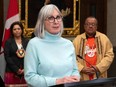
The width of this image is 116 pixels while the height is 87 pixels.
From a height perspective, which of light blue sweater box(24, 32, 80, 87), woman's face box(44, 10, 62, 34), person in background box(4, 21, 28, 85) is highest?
woman's face box(44, 10, 62, 34)

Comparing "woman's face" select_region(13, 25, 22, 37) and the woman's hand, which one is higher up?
"woman's face" select_region(13, 25, 22, 37)

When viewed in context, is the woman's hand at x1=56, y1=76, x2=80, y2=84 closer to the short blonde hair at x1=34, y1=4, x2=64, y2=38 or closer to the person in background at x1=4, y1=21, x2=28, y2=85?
the short blonde hair at x1=34, y1=4, x2=64, y2=38

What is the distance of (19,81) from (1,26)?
2.04 m

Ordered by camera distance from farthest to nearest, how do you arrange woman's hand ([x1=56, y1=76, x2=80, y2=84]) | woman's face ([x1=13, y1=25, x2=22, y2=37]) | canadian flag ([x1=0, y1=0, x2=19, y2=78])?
canadian flag ([x1=0, y1=0, x2=19, y2=78]) < woman's face ([x1=13, y1=25, x2=22, y2=37]) < woman's hand ([x1=56, y1=76, x2=80, y2=84])

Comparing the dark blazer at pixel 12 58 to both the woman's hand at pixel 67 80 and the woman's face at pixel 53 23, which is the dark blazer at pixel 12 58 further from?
the woman's hand at pixel 67 80

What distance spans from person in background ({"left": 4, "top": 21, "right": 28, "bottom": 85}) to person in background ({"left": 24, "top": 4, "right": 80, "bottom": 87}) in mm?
2936

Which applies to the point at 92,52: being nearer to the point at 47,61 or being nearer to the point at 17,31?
the point at 17,31

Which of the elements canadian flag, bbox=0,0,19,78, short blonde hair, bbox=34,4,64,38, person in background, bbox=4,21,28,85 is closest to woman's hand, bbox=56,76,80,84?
short blonde hair, bbox=34,4,64,38

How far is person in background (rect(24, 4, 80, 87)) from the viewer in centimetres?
249

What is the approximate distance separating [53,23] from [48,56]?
0.24 m

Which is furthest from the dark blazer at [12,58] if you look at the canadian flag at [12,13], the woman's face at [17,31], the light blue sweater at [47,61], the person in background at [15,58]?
the light blue sweater at [47,61]

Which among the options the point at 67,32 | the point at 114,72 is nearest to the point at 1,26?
the point at 67,32

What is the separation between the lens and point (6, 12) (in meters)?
7.31

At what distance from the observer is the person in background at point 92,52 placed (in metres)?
4.89
